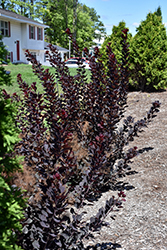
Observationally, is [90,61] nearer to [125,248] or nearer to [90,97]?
[90,97]

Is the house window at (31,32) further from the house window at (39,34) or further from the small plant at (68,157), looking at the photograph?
the small plant at (68,157)

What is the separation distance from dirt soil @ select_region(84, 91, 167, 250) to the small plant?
214 mm

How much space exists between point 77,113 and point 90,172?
6.07 ft

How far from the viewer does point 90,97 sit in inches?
170

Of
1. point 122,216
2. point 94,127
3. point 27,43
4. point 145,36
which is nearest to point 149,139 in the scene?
point 94,127

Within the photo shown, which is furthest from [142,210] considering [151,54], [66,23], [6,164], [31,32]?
[66,23]

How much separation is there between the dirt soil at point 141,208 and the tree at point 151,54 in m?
4.79

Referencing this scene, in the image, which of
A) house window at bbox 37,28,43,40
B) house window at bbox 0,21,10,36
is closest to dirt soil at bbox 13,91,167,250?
house window at bbox 0,21,10,36

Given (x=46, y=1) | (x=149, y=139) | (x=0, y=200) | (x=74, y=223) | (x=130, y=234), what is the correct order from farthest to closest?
1. (x=46, y=1)
2. (x=149, y=139)
3. (x=130, y=234)
4. (x=74, y=223)
5. (x=0, y=200)

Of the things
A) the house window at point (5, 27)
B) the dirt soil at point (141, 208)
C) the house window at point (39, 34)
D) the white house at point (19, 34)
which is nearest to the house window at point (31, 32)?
the white house at point (19, 34)

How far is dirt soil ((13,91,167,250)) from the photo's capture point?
8.86 ft

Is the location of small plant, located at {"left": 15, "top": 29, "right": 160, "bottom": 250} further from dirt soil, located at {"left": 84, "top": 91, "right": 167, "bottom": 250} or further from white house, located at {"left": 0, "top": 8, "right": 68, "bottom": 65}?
white house, located at {"left": 0, "top": 8, "right": 68, "bottom": 65}

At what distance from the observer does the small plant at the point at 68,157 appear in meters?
2.11

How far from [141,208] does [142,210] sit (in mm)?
46
